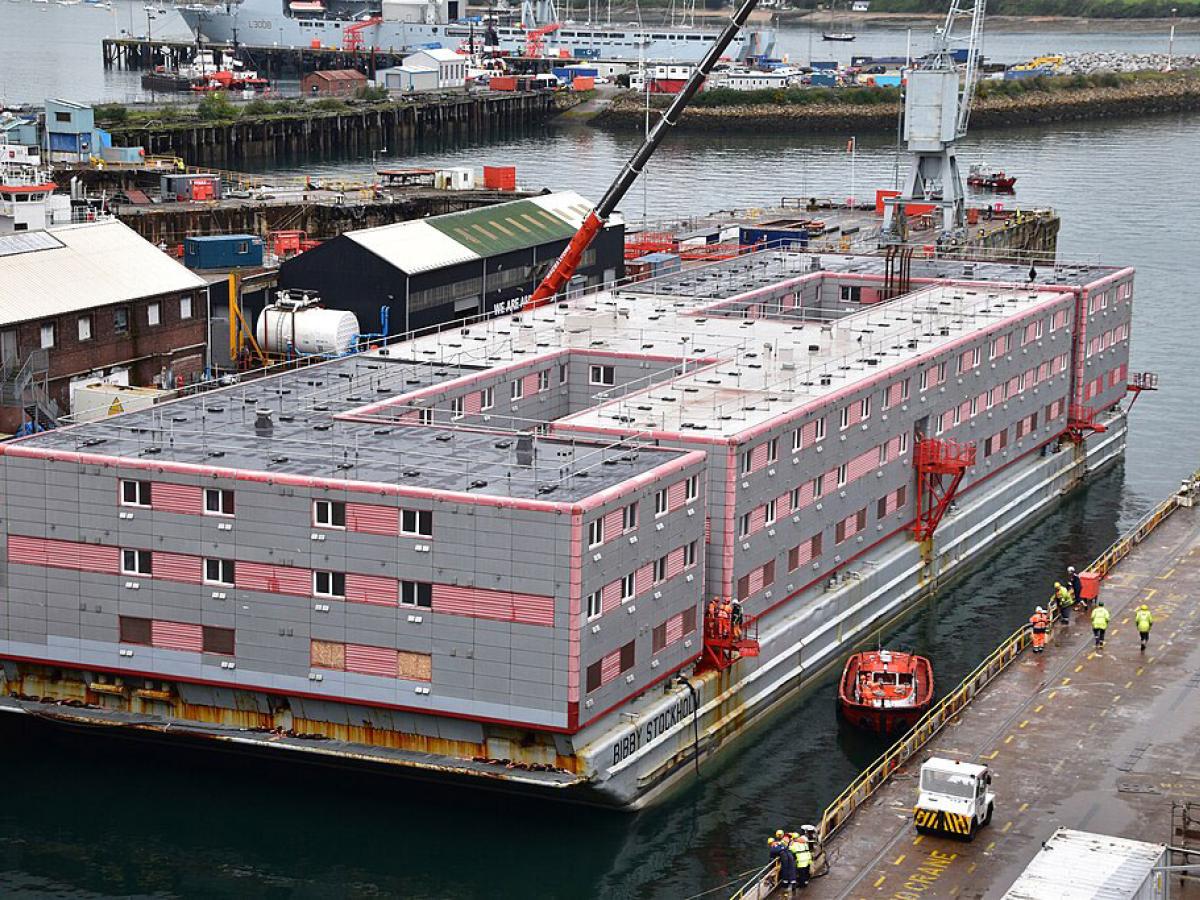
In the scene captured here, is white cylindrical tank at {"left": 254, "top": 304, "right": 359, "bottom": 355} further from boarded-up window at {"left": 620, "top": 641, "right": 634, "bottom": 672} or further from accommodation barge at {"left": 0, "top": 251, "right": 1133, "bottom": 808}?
boarded-up window at {"left": 620, "top": 641, "right": 634, "bottom": 672}

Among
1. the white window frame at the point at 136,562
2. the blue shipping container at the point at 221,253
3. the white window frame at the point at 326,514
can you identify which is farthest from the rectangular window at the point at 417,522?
the blue shipping container at the point at 221,253

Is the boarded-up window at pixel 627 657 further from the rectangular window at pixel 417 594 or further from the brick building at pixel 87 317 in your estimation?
the brick building at pixel 87 317

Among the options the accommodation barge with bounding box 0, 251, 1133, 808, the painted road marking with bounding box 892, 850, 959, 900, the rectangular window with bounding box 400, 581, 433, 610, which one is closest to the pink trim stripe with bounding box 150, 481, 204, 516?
the accommodation barge with bounding box 0, 251, 1133, 808

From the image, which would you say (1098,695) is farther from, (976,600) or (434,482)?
(434,482)

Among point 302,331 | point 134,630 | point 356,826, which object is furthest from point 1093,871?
point 302,331

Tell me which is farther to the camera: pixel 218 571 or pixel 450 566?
pixel 218 571

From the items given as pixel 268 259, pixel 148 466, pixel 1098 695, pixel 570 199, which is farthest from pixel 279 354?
pixel 1098 695

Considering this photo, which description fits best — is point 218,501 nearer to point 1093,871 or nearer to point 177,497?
point 177,497
